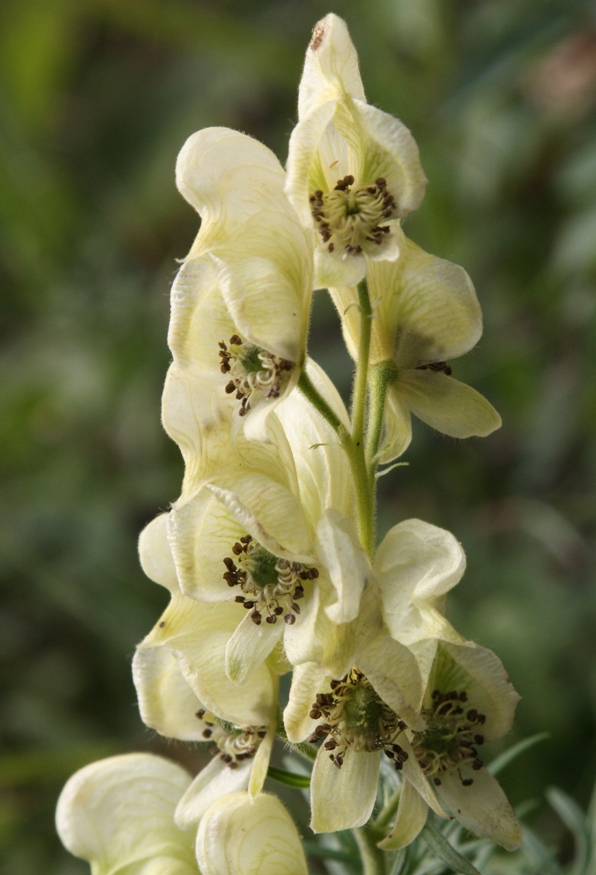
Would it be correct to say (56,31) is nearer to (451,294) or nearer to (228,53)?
(228,53)

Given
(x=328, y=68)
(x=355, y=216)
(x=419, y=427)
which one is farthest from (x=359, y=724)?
(x=419, y=427)

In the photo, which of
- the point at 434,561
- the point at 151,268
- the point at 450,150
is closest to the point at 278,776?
the point at 434,561

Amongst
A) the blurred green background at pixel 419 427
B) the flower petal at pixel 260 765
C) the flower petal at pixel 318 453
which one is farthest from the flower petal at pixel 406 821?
the blurred green background at pixel 419 427

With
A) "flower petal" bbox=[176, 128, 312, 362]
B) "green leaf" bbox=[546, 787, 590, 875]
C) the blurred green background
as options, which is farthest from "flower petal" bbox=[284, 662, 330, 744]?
the blurred green background

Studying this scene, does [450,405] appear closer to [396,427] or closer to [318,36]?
[396,427]

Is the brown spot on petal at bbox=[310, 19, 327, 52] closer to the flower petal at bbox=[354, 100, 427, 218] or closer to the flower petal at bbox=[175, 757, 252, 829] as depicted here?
the flower petal at bbox=[354, 100, 427, 218]

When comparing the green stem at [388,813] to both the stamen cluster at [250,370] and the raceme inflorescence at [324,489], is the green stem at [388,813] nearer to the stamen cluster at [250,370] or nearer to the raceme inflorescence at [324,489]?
the raceme inflorescence at [324,489]

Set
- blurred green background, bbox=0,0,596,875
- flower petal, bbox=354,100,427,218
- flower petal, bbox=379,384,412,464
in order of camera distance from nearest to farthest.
Answer: flower petal, bbox=354,100,427,218, flower petal, bbox=379,384,412,464, blurred green background, bbox=0,0,596,875
